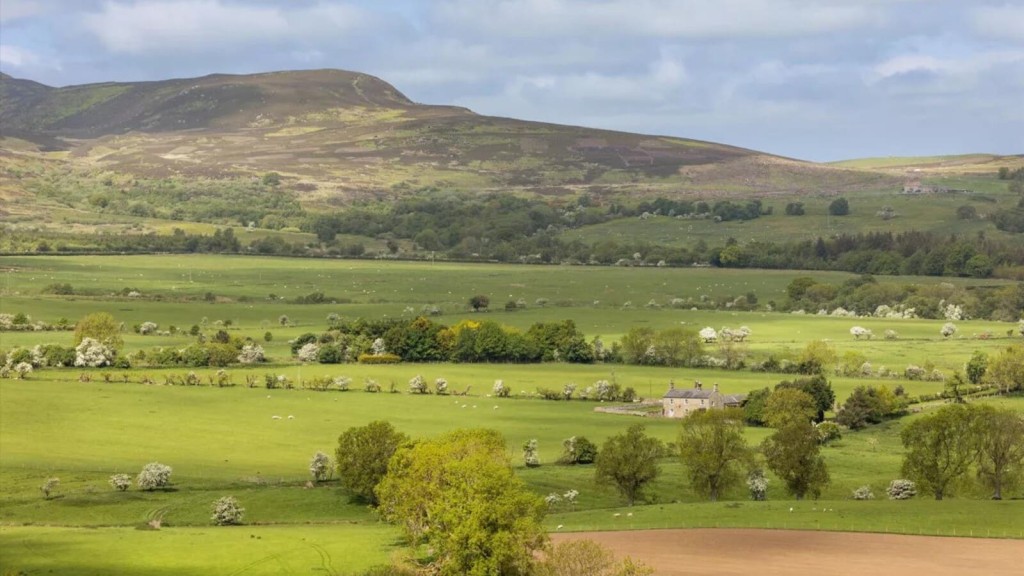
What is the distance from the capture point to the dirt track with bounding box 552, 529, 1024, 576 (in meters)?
57.1

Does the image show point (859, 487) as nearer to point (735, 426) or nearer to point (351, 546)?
point (735, 426)

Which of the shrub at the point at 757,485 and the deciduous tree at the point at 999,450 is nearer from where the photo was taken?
the deciduous tree at the point at 999,450

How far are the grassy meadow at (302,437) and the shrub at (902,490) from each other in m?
1.22

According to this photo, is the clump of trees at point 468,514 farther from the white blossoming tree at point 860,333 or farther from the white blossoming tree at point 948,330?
the white blossoming tree at point 948,330

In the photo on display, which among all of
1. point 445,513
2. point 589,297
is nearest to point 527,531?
point 445,513

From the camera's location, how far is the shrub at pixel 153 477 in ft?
242

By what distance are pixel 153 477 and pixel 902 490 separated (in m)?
34.2

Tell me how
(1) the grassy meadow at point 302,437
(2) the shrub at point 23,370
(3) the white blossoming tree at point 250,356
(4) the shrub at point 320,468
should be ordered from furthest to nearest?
(3) the white blossoming tree at point 250,356, (2) the shrub at point 23,370, (4) the shrub at point 320,468, (1) the grassy meadow at point 302,437

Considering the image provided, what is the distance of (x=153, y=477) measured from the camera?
74000 mm

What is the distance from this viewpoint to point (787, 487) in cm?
7569

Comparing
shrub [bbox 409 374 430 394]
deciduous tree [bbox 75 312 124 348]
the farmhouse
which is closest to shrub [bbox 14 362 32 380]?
deciduous tree [bbox 75 312 124 348]

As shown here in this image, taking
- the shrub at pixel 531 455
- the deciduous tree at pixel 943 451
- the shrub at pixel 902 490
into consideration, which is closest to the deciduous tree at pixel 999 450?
the deciduous tree at pixel 943 451

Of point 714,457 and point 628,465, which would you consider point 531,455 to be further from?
point 714,457

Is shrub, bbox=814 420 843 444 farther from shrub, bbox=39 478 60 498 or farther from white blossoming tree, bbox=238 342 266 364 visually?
white blossoming tree, bbox=238 342 266 364
